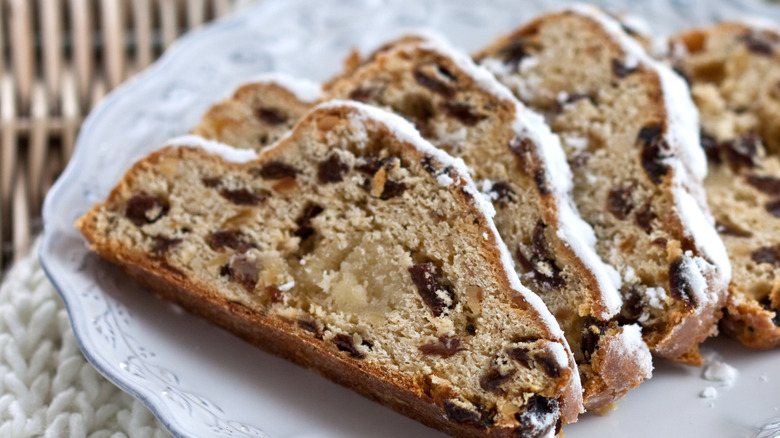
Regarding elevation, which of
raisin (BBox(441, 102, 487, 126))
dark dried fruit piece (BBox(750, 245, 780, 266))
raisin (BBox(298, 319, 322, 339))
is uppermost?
raisin (BBox(441, 102, 487, 126))

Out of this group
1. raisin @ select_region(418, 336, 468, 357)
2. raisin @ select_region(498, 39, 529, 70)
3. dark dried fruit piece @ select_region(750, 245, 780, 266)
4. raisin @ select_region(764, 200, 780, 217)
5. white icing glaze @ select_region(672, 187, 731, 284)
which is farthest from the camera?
raisin @ select_region(498, 39, 529, 70)

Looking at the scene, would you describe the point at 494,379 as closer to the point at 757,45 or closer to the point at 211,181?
the point at 211,181

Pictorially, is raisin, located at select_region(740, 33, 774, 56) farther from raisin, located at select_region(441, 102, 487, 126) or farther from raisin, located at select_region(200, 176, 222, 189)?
raisin, located at select_region(200, 176, 222, 189)

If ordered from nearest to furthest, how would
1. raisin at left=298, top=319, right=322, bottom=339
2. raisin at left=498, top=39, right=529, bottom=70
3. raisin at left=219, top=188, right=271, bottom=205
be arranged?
raisin at left=298, top=319, right=322, bottom=339
raisin at left=219, top=188, right=271, bottom=205
raisin at left=498, top=39, right=529, bottom=70

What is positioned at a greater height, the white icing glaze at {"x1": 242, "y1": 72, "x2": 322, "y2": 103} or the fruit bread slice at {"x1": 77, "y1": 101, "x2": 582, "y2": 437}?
the white icing glaze at {"x1": 242, "y1": 72, "x2": 322, "y2": 103}

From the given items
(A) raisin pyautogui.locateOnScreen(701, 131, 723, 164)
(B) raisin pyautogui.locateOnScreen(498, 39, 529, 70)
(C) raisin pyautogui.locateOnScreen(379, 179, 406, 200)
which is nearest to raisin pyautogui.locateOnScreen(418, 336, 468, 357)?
(C) raisin pyautogui.locateOnScreen(379, 179, 406, 200)

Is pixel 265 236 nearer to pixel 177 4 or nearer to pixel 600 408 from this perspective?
pixel 600 408

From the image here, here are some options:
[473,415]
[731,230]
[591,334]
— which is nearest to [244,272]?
[473,415]
